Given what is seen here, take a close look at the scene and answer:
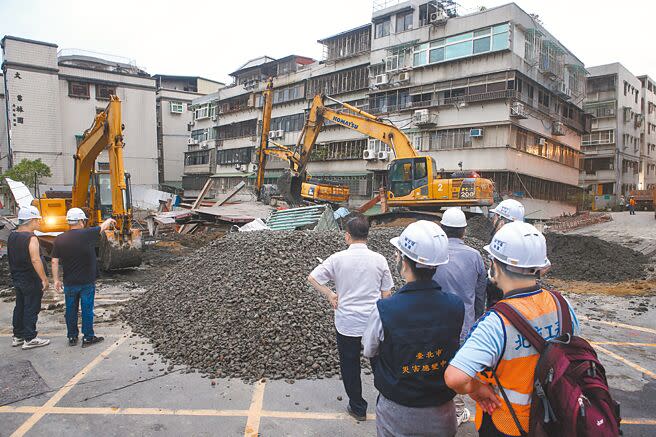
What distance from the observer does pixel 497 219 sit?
4863 mm

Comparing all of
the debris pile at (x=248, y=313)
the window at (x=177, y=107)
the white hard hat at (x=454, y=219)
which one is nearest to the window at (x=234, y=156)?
the window at (x=177, y=107)

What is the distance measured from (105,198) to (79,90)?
3228 centimetres

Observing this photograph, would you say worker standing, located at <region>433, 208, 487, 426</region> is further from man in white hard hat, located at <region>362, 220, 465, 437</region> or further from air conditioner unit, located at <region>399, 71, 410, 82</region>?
air conditioner unit, located at <region>399, 71, 410, 82</region>

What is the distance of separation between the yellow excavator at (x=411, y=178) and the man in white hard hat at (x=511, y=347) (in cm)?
1323

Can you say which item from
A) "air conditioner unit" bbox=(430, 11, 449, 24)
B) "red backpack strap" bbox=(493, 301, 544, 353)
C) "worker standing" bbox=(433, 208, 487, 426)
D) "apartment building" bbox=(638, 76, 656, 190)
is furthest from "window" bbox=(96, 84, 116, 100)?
"apartment building" bbox=(638, 76, 656, 190)

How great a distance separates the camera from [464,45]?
25359 mm

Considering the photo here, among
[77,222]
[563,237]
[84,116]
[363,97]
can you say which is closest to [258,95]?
[363,97]

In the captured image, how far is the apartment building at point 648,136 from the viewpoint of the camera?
4543 cm

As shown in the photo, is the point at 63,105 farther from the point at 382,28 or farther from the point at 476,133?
the point at 476,133

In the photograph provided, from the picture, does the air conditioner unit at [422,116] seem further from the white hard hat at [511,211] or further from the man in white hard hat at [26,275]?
the man in white hard hat at [26,275]

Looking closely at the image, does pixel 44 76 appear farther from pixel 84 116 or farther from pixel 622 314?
pixel 622 314

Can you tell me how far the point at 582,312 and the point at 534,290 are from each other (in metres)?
7.66

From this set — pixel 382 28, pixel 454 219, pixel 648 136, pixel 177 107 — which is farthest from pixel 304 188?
pixel 648 136

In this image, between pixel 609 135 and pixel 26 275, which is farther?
pixel 609 135
